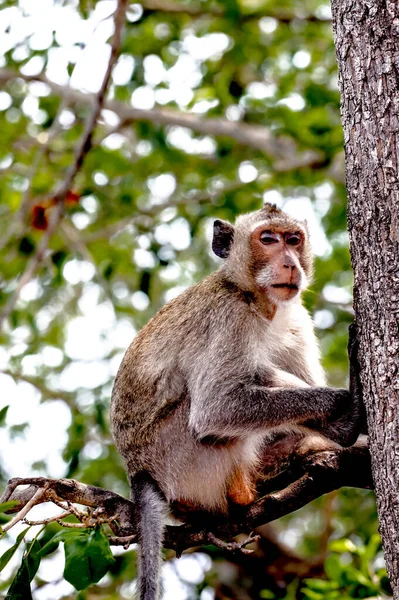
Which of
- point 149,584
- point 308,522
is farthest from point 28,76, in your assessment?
point 308,522

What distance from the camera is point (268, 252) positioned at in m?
5.19

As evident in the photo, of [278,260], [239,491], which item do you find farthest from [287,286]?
[239,491]

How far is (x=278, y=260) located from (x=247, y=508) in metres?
1.51

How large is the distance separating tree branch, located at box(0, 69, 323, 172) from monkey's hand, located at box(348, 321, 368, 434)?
494 centimetres

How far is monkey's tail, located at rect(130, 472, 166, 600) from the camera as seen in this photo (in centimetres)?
415

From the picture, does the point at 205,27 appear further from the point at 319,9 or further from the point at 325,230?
the point at 325,230

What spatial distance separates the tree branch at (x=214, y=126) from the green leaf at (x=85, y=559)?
19.1 feet

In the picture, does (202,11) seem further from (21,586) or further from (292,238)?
(21,586)

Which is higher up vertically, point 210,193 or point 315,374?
point 210,193

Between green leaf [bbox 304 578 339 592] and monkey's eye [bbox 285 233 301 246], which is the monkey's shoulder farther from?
green leaf [bbox 304 578 339 592]

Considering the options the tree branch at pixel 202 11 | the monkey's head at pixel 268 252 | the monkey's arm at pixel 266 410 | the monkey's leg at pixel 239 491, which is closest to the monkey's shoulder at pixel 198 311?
the monkey's head at pixel 268 252

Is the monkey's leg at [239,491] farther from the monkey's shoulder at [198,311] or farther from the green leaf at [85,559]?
the green leaf at [85,559]

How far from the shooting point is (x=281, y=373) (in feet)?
16.5

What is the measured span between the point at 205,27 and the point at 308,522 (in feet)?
21.8
